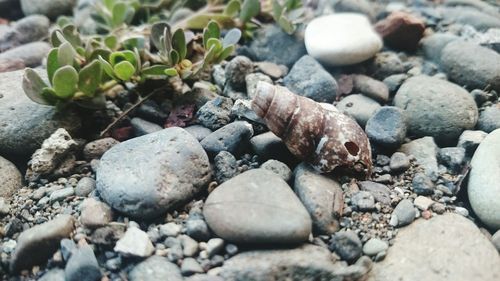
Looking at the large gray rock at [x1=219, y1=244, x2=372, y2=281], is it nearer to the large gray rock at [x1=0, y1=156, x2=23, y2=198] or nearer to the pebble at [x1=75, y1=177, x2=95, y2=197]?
the pebble at [x1=75, y1=177, x2=95, y2=197]

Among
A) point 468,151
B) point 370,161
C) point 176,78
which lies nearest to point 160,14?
point 176,78

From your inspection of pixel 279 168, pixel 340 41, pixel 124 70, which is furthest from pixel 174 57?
pixel 340 41

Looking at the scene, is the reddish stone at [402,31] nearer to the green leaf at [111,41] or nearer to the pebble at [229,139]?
the pebble at [229,139]

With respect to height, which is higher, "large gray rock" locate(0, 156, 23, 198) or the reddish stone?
the reddish stone

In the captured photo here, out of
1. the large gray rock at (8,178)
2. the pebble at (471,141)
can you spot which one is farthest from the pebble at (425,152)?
the large gray rock at (8,178)

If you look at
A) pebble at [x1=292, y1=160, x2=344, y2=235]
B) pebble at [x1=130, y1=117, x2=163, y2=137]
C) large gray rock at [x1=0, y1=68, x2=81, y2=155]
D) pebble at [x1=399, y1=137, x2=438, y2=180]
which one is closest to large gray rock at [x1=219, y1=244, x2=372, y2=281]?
pebble at [x1=292, y1=160, x2=344, y2=235]

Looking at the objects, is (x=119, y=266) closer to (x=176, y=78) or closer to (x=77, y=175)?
(x=77, y=175)

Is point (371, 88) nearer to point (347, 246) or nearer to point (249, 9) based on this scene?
point (249, 9)
